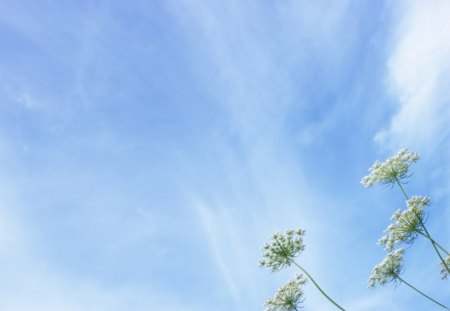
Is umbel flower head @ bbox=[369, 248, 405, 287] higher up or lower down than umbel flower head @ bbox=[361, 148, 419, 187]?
lower down

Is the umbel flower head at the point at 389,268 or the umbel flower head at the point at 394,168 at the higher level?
the umbel flower head at the point at 394,168

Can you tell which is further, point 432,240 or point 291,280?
point 291,280

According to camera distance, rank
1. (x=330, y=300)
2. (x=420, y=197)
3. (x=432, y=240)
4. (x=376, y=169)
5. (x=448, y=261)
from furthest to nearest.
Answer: (x=376, y=169) < (x=420, y=197) < (x=448, y=261) < (x=432, y=240) < (x=330, y=300)

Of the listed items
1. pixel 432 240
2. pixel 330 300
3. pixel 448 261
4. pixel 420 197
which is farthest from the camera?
pixel 420 197

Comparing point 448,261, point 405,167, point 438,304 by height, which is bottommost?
point 438,304

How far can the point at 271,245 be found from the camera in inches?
944

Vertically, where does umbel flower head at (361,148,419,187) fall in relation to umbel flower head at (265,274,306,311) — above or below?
above

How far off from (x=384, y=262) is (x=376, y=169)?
16.7 feet

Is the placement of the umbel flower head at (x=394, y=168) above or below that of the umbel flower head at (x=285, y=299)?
above

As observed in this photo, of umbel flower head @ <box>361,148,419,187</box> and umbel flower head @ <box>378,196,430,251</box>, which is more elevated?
umbel flower head @ <box>361,148,419,187</box>

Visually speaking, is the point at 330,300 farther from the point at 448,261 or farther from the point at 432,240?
the point at 448,261

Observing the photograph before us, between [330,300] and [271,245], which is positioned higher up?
[271,245]

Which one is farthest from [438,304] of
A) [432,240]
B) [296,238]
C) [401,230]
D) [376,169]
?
[376,169]

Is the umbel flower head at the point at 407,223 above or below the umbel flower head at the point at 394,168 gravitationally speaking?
below
